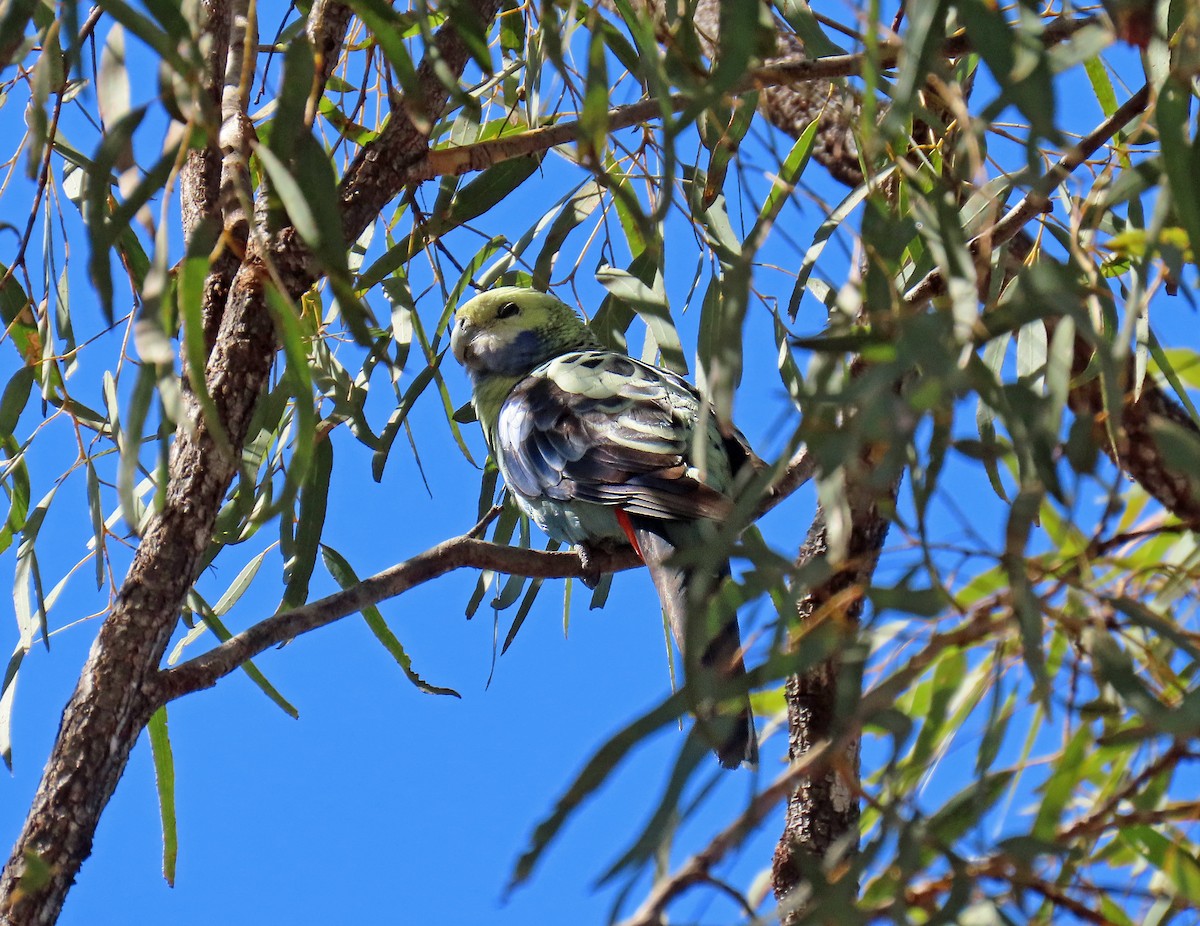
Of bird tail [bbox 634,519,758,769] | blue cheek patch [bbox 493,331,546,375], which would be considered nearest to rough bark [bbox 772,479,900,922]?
bird tail [bbox 634,519,758,769]

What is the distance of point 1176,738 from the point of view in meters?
0.72

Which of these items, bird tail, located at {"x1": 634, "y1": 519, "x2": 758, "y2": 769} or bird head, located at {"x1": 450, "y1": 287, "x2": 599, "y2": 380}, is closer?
bird tail, located at {"x1": 634, "y1": 519, "x2": 758, "y2": 769}

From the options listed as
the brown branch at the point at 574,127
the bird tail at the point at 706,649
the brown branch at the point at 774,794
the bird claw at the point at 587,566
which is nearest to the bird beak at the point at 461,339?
the bird claw at the point at 587,566

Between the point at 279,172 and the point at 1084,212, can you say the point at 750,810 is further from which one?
the point at 1084,212

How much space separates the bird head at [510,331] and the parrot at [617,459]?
0.02 m

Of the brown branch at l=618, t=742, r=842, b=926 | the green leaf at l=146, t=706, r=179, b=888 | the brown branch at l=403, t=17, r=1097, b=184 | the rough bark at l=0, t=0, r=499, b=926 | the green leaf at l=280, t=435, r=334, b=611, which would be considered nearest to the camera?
the brown branch at l=618, t=742, r=842, b=926

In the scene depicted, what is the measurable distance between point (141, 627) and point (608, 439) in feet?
2.56

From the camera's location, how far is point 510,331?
2.23m

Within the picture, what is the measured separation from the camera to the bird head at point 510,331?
222 centimetres

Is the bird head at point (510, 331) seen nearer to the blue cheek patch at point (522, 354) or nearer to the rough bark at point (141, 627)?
the blue cheek patch at point (522, 354)

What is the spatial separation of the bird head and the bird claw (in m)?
0.46

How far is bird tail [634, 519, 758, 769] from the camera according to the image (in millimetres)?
718

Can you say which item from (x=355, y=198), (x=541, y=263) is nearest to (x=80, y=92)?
(x=355, y=198)

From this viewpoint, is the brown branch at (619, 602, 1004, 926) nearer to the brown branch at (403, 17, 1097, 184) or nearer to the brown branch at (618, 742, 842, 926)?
the brown branch at (618, 742, 842, 926)
